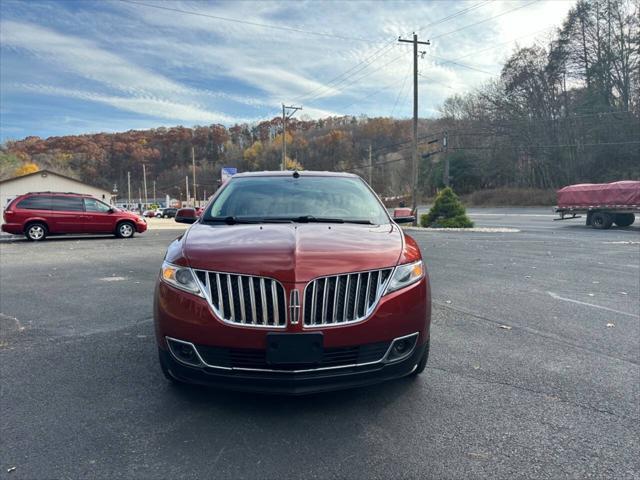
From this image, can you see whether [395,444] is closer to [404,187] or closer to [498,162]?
[498,162]

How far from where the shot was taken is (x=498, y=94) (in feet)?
186

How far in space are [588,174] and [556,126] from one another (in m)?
6.67

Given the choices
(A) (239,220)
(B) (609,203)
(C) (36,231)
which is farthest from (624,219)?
(C) (36,231)

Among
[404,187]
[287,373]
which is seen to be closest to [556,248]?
[287,373]

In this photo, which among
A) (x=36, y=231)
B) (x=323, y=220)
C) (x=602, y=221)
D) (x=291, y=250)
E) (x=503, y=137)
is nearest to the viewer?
(x=291, y=250)

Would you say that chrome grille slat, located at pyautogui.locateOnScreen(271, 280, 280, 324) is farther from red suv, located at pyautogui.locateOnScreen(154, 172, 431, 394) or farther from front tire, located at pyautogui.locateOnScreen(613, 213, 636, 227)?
front tire, located at pyautogui.locateOnScreen(613, 213, 636, 227)

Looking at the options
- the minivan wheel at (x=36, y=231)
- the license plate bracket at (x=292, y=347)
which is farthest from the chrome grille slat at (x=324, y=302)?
the minivan wheel at (x=36, y=231)

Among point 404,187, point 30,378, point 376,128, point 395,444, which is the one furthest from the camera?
point 404,187

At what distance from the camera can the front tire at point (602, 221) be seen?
23.6 metres

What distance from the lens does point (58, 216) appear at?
54.7 feet

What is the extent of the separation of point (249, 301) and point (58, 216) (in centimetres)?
1669

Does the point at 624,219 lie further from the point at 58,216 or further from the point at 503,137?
the point at 503,137

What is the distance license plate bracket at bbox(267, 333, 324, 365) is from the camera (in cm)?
261

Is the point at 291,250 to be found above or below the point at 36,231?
above
